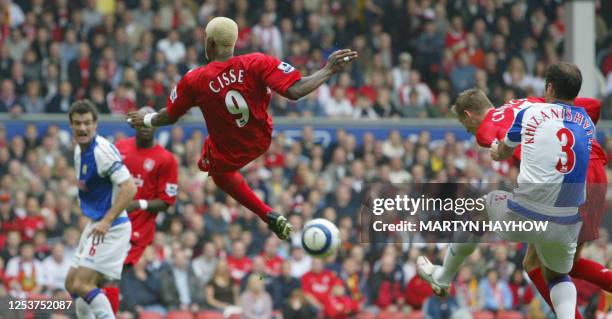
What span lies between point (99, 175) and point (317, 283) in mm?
5358

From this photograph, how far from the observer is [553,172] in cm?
868

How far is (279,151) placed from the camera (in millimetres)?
16812

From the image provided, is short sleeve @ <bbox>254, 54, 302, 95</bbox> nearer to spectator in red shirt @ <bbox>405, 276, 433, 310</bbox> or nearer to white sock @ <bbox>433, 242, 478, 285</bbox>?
white sock @ <bbox>433, 242, 478, 285</bbox>

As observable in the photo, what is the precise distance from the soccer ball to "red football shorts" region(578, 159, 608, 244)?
1988mm

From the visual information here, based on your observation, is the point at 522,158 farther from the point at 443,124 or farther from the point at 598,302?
the point at 443,124

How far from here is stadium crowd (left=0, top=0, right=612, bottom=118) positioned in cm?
1725

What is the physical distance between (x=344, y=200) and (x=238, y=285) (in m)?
2.25

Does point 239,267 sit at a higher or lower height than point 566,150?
lower

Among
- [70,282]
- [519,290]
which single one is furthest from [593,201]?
[519,290]

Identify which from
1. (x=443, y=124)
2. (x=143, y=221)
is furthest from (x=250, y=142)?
(x=443, y=124)

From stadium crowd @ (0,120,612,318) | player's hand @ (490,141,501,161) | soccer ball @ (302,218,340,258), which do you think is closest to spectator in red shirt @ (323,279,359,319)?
stadium crowd @ (0,120,612,318)

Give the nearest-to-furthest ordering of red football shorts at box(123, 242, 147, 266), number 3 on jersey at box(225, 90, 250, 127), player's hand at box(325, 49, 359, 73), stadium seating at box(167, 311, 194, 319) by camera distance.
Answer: player's hand at box(325, 49, 359, 73)
number 3 on jersey at box(225, 90, 250, 127)
red football shorts at box(123, 242, 147, 266)
stadium seating at box(167, 311, 194, 319)

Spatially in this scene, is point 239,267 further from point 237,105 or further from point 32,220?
point 237,105

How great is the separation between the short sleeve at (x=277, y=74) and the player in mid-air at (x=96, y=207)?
160 cm
